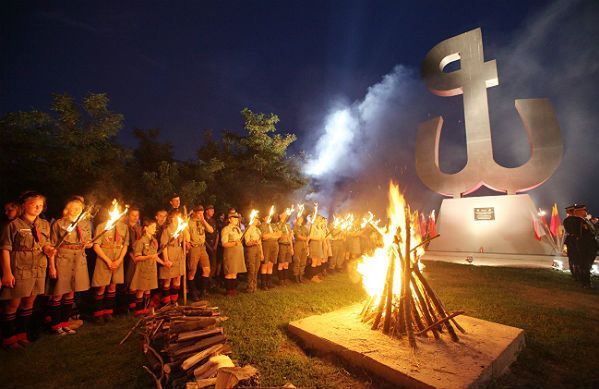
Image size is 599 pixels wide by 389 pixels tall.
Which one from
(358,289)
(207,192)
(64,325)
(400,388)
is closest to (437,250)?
(358,289)

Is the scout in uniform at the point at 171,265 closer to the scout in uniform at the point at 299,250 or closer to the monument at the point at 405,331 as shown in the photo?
the monument at the point at 405,331

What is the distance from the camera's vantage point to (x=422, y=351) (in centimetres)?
373

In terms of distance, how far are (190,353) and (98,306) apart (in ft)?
10.4

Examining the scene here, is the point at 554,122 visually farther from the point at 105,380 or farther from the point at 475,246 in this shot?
the point at 105,380

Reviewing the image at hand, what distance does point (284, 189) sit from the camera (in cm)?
1435

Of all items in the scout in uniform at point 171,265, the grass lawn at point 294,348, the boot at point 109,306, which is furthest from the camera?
the scout in uniform at point 171,265

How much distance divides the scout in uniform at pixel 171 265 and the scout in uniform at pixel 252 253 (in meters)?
1.84

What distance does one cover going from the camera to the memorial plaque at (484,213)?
17.5 m

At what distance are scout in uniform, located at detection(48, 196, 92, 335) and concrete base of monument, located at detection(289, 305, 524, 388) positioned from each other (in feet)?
13.0

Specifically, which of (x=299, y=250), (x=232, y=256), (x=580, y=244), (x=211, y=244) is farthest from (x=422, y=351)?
(x=580, y=244)

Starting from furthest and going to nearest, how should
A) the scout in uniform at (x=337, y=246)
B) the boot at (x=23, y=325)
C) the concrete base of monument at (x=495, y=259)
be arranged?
the concrete base of monument at (x=495, y=259)
the scout in uniform at (x=337, y=246)
the boot at (x=23, y=325)

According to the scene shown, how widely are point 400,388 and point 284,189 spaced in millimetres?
11588

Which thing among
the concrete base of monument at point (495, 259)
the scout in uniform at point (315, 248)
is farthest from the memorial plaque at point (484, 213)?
the scout in uniform at point (315, 248)

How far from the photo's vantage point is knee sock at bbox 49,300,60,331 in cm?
496
